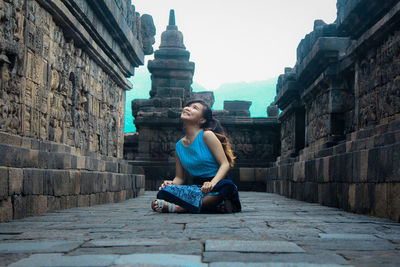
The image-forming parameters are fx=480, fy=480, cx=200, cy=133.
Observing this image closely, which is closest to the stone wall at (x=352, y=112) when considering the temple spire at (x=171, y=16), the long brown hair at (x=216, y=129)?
the long brown hair at (x=216, y=129)

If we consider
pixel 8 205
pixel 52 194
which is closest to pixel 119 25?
pixel 52 194

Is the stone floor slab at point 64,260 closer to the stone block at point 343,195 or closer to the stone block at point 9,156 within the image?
the stone block at point 9,156

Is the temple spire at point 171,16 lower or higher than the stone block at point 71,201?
higher

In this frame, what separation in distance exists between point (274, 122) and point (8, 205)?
11158mm

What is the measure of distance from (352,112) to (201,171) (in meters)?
3.43

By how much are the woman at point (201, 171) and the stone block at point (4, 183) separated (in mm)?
1559

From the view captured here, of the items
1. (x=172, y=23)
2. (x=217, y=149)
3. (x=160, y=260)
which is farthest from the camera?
(x=172, y=23)

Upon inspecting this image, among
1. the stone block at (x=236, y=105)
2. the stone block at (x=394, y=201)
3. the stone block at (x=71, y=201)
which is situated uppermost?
the stone block at (x=236, y=105)

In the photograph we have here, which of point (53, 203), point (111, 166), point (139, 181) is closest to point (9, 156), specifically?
point (53, 203)

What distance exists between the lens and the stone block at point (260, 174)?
531 inches

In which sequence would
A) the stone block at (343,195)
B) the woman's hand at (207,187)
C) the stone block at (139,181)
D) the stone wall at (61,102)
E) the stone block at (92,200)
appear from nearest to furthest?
the stone wall at (61,102), the woman's hand at (207,187), the stone block at (343,195), the stone block at (92,200), the stone block at (139,181)

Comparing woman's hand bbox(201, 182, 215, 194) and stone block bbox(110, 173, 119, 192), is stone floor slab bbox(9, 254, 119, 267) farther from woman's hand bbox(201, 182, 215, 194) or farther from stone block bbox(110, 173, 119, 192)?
stone block bbox(110, 173, 119, 192)

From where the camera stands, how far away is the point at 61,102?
6.55 meters

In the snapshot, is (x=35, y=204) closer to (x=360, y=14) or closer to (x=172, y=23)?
(x=360, y=14)
